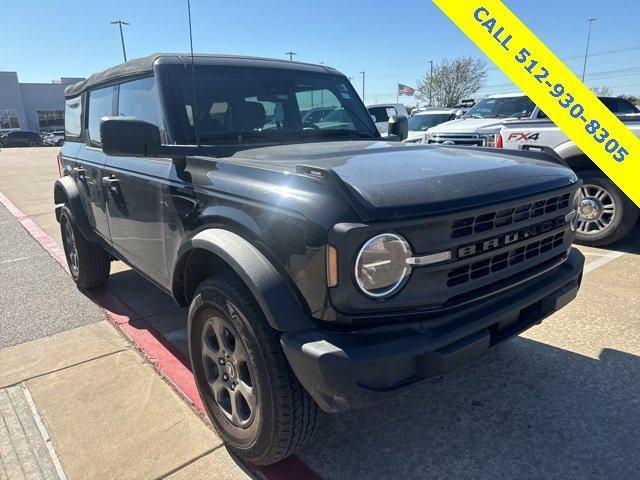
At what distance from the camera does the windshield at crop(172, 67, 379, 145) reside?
278cm

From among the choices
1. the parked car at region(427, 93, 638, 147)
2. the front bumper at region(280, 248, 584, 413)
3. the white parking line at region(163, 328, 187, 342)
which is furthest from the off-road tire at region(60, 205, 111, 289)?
the parked car at region(427, 93, 638, 147)

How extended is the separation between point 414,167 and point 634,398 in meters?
1.93

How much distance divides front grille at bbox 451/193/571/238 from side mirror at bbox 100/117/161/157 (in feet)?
5.22

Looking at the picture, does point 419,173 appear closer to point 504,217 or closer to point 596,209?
point 504,217

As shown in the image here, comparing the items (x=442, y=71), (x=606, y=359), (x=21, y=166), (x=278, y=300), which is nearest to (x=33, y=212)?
(x=278, y=300)

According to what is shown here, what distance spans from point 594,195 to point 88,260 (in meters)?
5.66

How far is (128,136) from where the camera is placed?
2309mm

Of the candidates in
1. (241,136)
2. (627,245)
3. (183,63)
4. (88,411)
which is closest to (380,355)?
(241,136)

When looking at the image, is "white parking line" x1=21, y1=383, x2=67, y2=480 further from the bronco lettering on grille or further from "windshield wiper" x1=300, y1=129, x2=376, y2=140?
"windshield wiper" x1=300, y1=129, x2=376, y2=140

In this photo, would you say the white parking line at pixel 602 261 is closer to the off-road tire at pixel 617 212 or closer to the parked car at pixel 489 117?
the off-road tire at pixel 617 212

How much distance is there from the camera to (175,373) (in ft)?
9.99

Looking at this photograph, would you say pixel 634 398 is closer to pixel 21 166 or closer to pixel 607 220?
pixel 607 220

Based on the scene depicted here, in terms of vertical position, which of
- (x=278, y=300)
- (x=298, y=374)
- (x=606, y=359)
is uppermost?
(x=278, y=300)

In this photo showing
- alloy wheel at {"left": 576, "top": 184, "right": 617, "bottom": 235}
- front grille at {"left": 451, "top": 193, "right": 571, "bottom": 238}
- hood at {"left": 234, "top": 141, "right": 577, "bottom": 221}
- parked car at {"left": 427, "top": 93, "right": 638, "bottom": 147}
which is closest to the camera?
hood at {"left": 234, "top": 141, "right": 577, "bottom": 221}
